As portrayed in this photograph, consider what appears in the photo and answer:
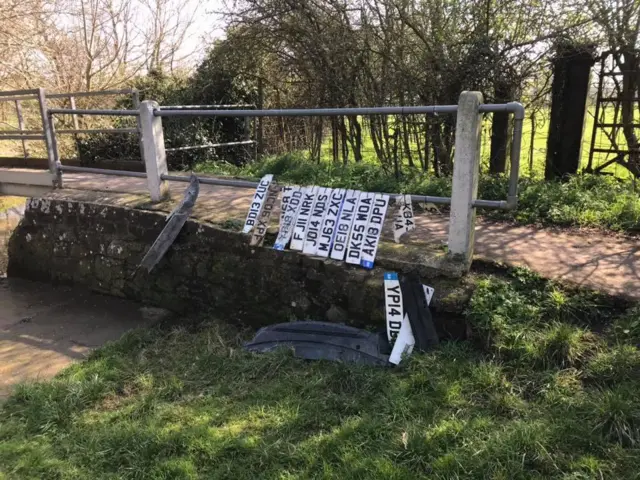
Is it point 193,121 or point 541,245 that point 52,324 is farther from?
point 193,121

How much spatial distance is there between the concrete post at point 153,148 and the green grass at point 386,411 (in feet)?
7.01

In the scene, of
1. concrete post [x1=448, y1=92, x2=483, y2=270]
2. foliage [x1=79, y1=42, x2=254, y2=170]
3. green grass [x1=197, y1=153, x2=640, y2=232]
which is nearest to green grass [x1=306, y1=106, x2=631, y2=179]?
green grass [x1=197, y1=153, x2=640, y2=232]

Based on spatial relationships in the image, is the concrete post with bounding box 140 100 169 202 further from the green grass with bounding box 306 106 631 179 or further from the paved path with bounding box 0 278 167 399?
the green grass with bounding box 306 106 631 179

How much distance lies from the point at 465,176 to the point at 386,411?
1628mm

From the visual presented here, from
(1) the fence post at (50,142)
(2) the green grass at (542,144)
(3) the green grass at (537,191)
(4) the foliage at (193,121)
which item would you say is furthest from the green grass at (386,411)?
(4) the foliage at (193,121)

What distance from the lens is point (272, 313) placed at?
4250mm

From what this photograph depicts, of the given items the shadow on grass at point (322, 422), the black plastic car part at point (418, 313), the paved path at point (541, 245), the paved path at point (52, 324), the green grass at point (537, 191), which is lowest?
the paved path at point (52, 324)

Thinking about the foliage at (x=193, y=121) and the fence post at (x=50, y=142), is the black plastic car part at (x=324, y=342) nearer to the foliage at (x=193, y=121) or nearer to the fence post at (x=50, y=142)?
the fence post at (x=50, y=142)

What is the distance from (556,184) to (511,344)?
132 inches

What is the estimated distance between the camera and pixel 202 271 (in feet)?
15.3

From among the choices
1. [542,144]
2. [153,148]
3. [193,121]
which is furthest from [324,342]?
[193,121]

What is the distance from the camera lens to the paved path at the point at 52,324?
4102 millimetres

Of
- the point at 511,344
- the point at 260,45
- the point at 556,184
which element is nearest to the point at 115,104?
the point at 260,45

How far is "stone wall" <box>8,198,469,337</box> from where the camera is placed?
12.2 ft
